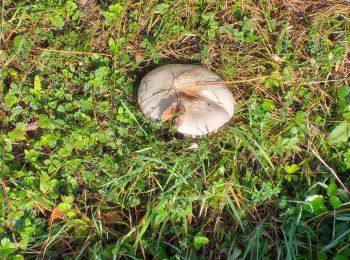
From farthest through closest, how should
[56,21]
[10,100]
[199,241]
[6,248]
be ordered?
1. [56,21]
2. [10,100]
3. [199,241]
4. [6,248]

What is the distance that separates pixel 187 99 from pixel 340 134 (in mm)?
990

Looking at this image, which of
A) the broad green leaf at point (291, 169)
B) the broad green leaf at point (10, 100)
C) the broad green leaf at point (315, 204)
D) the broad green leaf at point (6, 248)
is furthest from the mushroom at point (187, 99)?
the broad green leaf at point (6, 248)

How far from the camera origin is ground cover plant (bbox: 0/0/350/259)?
2895mm

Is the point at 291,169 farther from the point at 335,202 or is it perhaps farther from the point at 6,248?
the point at 6,248

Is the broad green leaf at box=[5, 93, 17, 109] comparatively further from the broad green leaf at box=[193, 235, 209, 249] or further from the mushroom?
the broad green leaf at box=[193, 235, 209, 249]

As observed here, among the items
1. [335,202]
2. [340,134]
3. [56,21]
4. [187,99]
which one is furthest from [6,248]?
[340,134]

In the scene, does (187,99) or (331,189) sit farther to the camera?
(187,99)

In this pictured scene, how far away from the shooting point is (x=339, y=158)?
3.16 metres

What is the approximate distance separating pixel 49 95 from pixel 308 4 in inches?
78.9

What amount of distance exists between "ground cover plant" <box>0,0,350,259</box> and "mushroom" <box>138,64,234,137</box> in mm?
99

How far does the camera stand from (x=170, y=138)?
3252mm

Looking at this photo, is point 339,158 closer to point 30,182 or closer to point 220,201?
point 220,201

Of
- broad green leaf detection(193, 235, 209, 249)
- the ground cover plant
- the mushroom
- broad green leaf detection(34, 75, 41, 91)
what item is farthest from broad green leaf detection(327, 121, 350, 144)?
broad green leaf detection(34, 75, 41, 91)

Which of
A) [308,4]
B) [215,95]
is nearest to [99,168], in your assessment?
[215,95]
